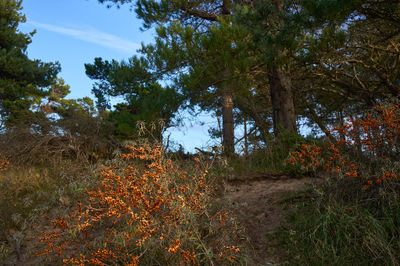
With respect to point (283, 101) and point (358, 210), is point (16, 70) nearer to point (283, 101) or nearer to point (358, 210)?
point (283, 101)

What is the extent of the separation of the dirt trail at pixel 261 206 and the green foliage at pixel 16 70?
1176 centimetres

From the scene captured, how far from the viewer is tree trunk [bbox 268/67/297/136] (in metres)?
8.69

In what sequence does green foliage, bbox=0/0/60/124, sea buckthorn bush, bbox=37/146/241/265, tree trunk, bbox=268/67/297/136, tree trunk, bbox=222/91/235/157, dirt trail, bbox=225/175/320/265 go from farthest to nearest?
green foliage, bbox=0/0/60/124, tree trunk, bbox=222/91/235/157, tree trunk, bbox=268/67/297/136, dirt trail, bbox=225/175/320/265, sea buckthorn bush, bbox=37/146/241/265

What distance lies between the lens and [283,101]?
345 inches

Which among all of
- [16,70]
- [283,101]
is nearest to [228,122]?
[283,101]

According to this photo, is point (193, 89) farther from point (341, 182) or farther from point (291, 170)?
point (341, 182)

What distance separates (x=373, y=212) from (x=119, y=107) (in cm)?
1051

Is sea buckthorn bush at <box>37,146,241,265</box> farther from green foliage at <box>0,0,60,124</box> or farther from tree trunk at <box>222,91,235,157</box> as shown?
green foliage at <box>0,0,60,124</box>

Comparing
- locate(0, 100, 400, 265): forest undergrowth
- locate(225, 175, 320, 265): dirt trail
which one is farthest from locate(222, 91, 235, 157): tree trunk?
locate(0, 100, 400, 265): forest undergrowth

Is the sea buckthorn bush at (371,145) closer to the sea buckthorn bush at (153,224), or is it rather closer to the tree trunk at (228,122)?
the sea buckthorn bush at (153,224)

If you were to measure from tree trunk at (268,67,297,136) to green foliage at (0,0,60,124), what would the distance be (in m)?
10.9

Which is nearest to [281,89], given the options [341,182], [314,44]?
[314,44]

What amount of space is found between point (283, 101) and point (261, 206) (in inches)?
175

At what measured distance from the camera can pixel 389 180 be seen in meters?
3.87
